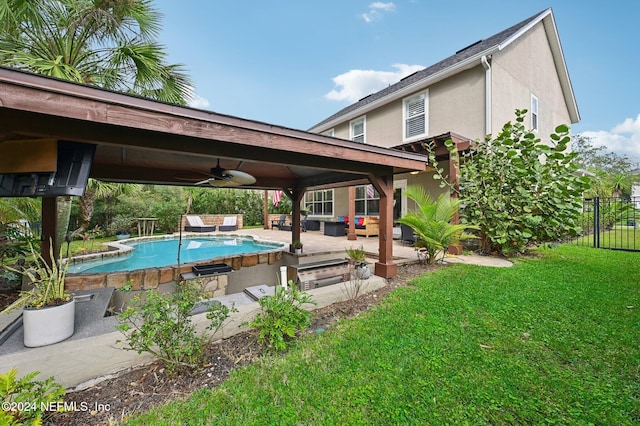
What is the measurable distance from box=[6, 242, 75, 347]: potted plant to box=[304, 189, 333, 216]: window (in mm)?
11369

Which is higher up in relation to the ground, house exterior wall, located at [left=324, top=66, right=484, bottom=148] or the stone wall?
house exterior wall, located at [left=324, top=66, right=484, bottom=148]

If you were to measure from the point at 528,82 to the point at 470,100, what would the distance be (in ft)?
11.7

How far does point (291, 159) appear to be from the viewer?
3584 mm

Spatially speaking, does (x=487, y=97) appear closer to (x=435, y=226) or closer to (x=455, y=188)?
(x=455, y=188)

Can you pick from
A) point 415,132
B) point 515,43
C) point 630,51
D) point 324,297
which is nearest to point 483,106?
point 415,132

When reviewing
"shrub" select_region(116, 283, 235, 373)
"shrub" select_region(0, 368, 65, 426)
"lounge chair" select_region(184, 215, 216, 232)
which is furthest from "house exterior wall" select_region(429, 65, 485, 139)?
"lounge chair" select_region(184, 215, 216, 232)

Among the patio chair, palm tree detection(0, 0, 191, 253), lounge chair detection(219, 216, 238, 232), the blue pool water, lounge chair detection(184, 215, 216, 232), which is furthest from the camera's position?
lounge chair detection(219, 216, 238, 232)

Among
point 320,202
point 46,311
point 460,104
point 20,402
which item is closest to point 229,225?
point 320,202

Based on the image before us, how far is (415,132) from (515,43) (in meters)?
4.05

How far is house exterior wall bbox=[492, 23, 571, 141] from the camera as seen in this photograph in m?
7.89

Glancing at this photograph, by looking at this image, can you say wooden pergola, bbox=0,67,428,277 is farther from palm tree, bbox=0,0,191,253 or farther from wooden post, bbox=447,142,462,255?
palm tree, bbox=0,0,191,253

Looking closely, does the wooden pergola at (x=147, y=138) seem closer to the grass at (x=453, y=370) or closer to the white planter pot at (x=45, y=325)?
the white planter pot at (x=45, y=325)

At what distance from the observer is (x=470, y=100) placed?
7945 mm

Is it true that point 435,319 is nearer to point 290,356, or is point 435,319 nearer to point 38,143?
point 290,356
